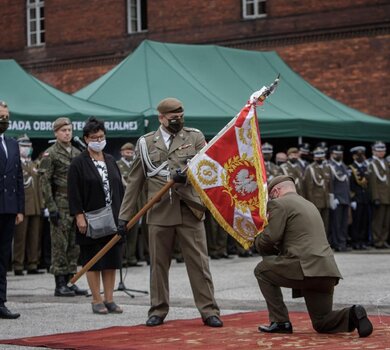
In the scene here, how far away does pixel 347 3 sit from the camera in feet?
91.8

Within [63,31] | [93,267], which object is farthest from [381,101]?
[93,267]

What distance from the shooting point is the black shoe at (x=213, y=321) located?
10.3m

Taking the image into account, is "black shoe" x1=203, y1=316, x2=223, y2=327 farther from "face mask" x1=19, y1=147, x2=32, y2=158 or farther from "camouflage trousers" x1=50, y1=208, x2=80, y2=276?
"face mask" x1=19, y1=147, x2=32, y2=158

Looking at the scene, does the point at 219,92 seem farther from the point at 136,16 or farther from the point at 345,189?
the point at 136,16

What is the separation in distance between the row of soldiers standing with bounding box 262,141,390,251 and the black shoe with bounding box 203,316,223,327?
1044 cm

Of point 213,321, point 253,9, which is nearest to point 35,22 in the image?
point 253,9

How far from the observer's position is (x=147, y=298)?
13.4m

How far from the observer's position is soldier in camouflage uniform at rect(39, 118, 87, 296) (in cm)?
1359

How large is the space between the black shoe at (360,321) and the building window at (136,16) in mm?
23561

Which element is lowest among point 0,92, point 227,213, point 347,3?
point 227,213

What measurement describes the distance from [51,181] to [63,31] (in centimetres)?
2066

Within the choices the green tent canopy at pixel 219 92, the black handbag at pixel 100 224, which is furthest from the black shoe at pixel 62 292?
the green tent canopy at pixel 219 92

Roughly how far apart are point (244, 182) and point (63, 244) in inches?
160

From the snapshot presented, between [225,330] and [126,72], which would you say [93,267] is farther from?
[126,72]
